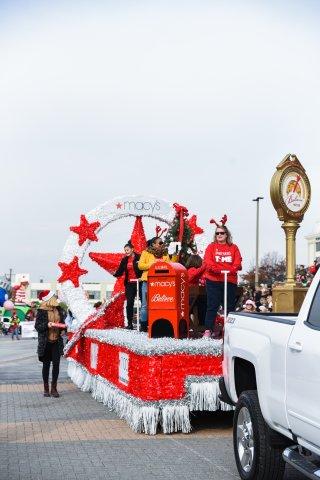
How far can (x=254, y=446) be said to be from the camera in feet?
19.3

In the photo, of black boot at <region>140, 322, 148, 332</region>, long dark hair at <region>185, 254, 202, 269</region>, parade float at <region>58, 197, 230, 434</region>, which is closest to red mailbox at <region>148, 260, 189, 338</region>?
parade float at <region>58, 197, 230, 434</region>

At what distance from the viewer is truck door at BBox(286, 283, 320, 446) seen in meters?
4.63

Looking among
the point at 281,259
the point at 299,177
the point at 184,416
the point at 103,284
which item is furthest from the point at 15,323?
the point at 103,284

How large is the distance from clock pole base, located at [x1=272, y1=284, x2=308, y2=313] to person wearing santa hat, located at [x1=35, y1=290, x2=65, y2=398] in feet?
11.7

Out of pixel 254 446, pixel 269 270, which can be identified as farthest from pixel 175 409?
pixel 269 270

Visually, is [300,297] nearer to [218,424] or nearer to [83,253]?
[218,424]

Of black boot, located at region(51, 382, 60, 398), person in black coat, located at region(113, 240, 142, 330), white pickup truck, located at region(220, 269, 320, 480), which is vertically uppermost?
person in black coat, located at region(113, 240, 142, 330)

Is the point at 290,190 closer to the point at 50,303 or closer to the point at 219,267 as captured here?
the point at 219,267

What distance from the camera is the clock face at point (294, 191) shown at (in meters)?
12.8

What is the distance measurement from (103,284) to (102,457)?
10444cm

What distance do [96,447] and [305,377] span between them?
12.3 feet

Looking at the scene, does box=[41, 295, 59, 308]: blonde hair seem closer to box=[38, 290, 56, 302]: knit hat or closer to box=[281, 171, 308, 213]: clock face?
box=[38, 290, 56, 302]: knit hat

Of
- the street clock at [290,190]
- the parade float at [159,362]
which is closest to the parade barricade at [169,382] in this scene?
the parade float at [159,362]

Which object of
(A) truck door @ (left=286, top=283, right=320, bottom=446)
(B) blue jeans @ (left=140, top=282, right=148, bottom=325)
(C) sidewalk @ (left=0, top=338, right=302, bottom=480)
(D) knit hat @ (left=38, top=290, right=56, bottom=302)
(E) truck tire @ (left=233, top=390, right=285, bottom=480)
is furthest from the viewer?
(D) knit hat @ (left=38, top=290, right=56, bottom=302)
